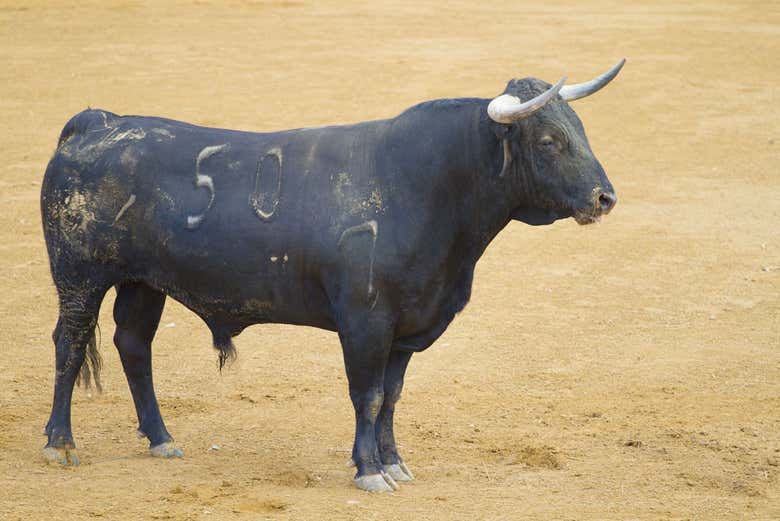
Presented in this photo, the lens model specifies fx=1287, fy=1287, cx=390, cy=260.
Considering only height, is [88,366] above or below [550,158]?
below

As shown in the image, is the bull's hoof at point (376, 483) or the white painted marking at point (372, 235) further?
the bull's hoof at point (376, 483)

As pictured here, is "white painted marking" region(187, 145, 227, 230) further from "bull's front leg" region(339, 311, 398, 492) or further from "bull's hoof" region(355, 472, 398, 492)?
"bull's hoof" region(355, 472, 398, 492)

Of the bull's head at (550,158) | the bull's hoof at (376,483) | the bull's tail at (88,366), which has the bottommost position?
the bull's hoof at (376,483)

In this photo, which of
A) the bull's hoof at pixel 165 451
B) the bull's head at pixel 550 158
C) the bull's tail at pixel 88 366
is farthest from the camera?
the bull's tail at pixel 88 366

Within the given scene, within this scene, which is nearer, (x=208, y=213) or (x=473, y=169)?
(x=473, y=169)

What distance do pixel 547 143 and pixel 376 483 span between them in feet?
6.83

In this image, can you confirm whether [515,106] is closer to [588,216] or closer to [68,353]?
[588,216]

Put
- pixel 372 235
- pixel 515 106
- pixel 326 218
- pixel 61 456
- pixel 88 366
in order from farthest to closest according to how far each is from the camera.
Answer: pixel 88 366
pixel 61 456
pixel 326 218
pixel 372 235
pixel 515 106

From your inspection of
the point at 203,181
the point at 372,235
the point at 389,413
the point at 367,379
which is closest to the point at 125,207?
the point at 203,181

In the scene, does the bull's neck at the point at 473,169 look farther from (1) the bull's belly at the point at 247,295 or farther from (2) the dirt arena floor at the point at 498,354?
(2) the dirt arena floor at the point at 498,354

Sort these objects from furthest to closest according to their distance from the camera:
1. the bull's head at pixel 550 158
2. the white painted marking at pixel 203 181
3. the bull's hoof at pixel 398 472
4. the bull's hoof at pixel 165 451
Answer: the bull's hoof at pixel 165 451, the bull's hoof at pixel 398 472, the white painted marking at pixel 203 181, the bull's head at pixel 550 158

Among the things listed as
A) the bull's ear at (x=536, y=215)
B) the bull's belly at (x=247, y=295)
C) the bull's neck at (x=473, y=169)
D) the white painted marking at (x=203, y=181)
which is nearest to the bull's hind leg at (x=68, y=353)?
the bull's belly at (x=247, y=295)

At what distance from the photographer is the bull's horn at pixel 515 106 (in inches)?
257

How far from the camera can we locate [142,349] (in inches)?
306
